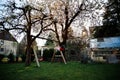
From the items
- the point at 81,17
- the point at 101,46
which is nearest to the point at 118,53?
the point at 101,46

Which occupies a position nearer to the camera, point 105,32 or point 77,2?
point 77,2

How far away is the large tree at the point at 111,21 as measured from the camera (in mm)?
28844

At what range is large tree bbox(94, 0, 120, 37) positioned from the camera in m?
28.8

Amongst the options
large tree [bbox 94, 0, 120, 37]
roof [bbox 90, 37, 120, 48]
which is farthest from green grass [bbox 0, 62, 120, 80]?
large tree [bbox 94, 0, 120, 37]

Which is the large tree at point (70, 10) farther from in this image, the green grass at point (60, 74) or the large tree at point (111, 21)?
the green grass at point (60, 74)

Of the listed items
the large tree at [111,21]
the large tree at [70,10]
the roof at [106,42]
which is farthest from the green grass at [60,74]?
the large tree at [111,21]

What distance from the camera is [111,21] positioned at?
29969 mm

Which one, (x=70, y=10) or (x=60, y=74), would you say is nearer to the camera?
(x=60, y=74)

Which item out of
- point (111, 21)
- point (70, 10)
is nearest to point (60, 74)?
point (70, 10)

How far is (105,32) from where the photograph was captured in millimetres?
30047

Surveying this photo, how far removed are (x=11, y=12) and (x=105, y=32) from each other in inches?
680

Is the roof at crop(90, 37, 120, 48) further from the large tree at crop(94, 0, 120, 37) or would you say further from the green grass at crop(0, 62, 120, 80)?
the green grass at crop(0, 62, 120, 80)

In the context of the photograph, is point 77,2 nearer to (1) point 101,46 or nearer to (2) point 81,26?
(2) point 81,26

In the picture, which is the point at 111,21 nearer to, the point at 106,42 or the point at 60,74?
A: the point at 106,42
